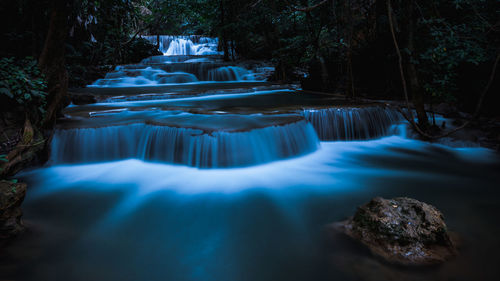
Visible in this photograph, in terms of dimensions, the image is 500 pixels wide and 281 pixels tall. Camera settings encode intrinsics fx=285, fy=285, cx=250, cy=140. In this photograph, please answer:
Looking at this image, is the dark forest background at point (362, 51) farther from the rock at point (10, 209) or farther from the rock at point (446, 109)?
the rock at point (10, 209)

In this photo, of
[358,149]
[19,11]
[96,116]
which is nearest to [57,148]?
[96,116]

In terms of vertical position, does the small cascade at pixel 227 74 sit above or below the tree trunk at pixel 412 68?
above

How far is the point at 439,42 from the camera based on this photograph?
4.93 m

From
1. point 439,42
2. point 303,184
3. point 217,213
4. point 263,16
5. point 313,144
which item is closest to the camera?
point 217,213

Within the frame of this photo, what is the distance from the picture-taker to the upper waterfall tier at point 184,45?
27938 millimetres

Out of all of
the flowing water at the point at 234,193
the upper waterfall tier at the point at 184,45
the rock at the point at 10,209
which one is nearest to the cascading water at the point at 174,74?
the flowing water at the point at 234,193

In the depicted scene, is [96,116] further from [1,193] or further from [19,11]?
[1,193]

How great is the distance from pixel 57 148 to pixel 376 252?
5.41 m

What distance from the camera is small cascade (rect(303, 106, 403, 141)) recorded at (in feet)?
21.3

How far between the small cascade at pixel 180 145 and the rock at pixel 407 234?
2665 mm

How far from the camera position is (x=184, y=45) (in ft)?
93.9

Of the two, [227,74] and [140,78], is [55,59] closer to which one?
[140,78]

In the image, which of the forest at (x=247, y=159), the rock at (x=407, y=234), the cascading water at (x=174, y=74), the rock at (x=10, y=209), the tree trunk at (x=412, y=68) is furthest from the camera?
the cascading water at (x=174, y=74)

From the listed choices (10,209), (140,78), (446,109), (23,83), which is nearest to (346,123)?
(446,109)
